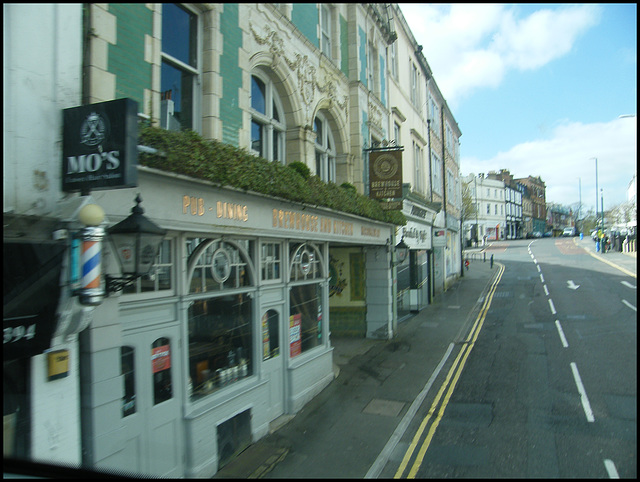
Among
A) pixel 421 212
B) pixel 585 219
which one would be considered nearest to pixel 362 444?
pixel 585 219

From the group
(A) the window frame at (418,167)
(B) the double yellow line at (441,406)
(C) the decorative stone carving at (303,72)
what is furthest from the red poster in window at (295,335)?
(A) the window frame at (418,167)

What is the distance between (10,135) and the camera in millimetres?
4016

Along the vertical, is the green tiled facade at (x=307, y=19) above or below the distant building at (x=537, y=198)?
above

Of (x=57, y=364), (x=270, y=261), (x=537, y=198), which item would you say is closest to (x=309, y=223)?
(x=270, y=261)

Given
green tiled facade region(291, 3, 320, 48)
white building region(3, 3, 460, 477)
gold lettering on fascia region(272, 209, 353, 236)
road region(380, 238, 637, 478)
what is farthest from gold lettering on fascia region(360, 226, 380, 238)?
green tiled facade region(291, 3, 320, 48)

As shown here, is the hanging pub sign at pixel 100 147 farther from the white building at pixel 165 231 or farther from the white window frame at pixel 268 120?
the white window frame at pixel 268 120

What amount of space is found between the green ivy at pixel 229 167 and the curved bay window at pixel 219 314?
108 cm

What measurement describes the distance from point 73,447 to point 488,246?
173 feet

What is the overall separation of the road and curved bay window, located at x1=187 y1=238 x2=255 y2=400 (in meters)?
2.95

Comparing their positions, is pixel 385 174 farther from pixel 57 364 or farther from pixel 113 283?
pixel 57 364

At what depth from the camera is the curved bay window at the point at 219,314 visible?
6535 millimetres

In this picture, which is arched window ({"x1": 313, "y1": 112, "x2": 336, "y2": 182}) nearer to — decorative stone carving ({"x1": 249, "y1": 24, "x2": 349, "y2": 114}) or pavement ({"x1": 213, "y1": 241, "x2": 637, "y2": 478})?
decorative stone carving ({"x1": 249, "y1": 24, "x2": 349, "y2": 114})

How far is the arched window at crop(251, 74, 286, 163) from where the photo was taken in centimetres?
911

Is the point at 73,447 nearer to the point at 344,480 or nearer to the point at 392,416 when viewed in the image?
the point at 344,480
